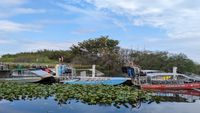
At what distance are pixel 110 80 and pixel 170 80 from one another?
4.43 meters

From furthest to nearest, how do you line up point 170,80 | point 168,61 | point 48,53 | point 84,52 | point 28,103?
point 48,53, point 84,52, point 168,61, point 170,80, point 28,103

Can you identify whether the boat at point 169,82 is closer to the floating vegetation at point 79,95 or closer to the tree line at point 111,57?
the floating vegetation at point 79,95

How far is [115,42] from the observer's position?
198 ft

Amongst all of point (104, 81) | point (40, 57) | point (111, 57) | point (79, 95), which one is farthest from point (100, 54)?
point (79, 95)

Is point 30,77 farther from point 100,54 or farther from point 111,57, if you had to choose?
point 100,54

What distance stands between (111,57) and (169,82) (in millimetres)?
23210

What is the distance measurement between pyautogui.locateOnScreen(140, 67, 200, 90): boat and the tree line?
624 inches

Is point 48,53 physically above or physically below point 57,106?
A: above

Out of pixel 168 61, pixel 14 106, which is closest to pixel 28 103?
pixel 14 106

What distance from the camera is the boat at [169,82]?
28344mm

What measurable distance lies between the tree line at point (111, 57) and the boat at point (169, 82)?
15.8 meters

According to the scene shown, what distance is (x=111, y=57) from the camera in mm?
51938

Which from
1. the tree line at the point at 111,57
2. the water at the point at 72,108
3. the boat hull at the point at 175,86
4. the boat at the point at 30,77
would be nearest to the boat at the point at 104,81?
the boat hull at the point at 175,86

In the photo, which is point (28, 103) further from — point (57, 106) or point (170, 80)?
point (170, 80)
